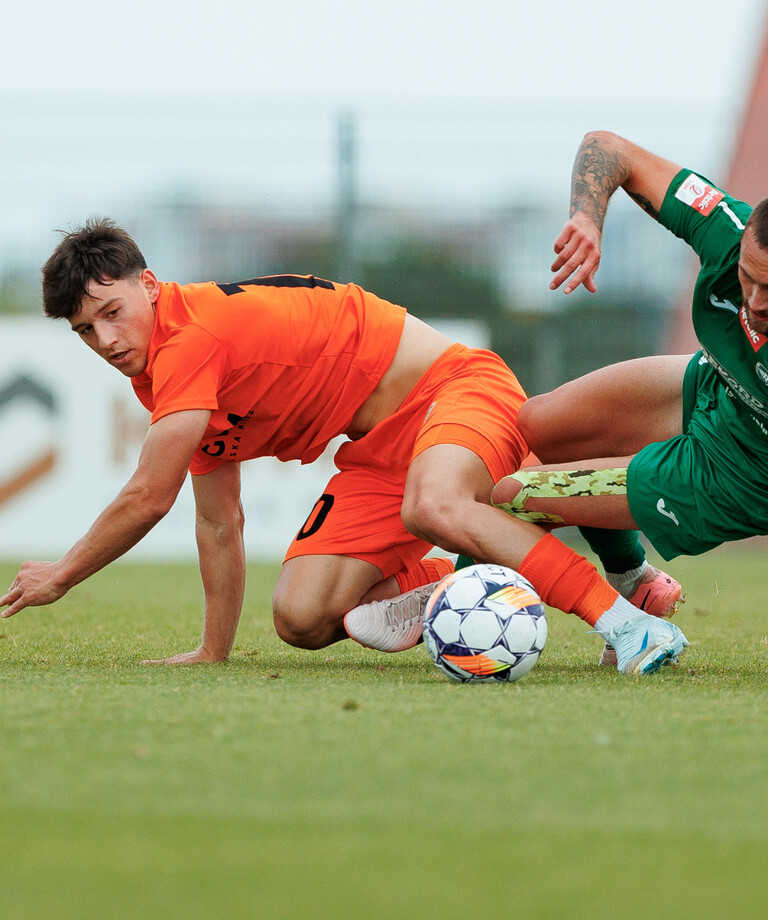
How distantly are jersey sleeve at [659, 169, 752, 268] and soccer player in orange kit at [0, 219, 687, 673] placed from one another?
2.88 ft

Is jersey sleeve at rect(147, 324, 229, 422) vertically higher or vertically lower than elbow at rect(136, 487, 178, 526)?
higher

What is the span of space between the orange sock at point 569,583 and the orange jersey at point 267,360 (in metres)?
0.95

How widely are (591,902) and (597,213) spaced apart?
2.37m

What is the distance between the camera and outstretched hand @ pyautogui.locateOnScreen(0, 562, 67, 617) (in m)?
3.26

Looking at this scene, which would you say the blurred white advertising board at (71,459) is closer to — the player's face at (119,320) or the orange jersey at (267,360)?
the orange jersey at (267,360)

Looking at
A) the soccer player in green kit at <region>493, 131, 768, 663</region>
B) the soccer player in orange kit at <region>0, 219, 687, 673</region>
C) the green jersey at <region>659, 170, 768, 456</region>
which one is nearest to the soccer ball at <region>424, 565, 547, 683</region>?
the soccer player in orange kit at <region>0, 219, 687, 673</region>

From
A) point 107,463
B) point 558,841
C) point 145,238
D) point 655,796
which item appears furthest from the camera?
point 145,238

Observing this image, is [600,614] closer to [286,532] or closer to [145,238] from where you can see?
[286,532]

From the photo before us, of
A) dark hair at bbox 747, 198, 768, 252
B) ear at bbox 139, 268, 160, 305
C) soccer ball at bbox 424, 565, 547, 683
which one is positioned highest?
dark hair at bbox 747, 198, 768, 252

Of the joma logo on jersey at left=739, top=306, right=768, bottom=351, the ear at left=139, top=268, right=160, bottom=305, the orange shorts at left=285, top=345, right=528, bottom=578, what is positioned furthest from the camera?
the orange shorts at left=285, top=345, right=528, bottom=578

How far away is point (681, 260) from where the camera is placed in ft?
36.7

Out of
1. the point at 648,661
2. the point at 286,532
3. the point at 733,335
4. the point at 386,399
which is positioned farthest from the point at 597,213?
the point at 286,532

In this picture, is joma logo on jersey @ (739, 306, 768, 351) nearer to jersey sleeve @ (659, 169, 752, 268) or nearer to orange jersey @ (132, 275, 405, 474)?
jersey sleeve @ (659, 169, 752, 268)

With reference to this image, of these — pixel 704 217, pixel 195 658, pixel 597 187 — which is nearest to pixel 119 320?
pixel 195 658
